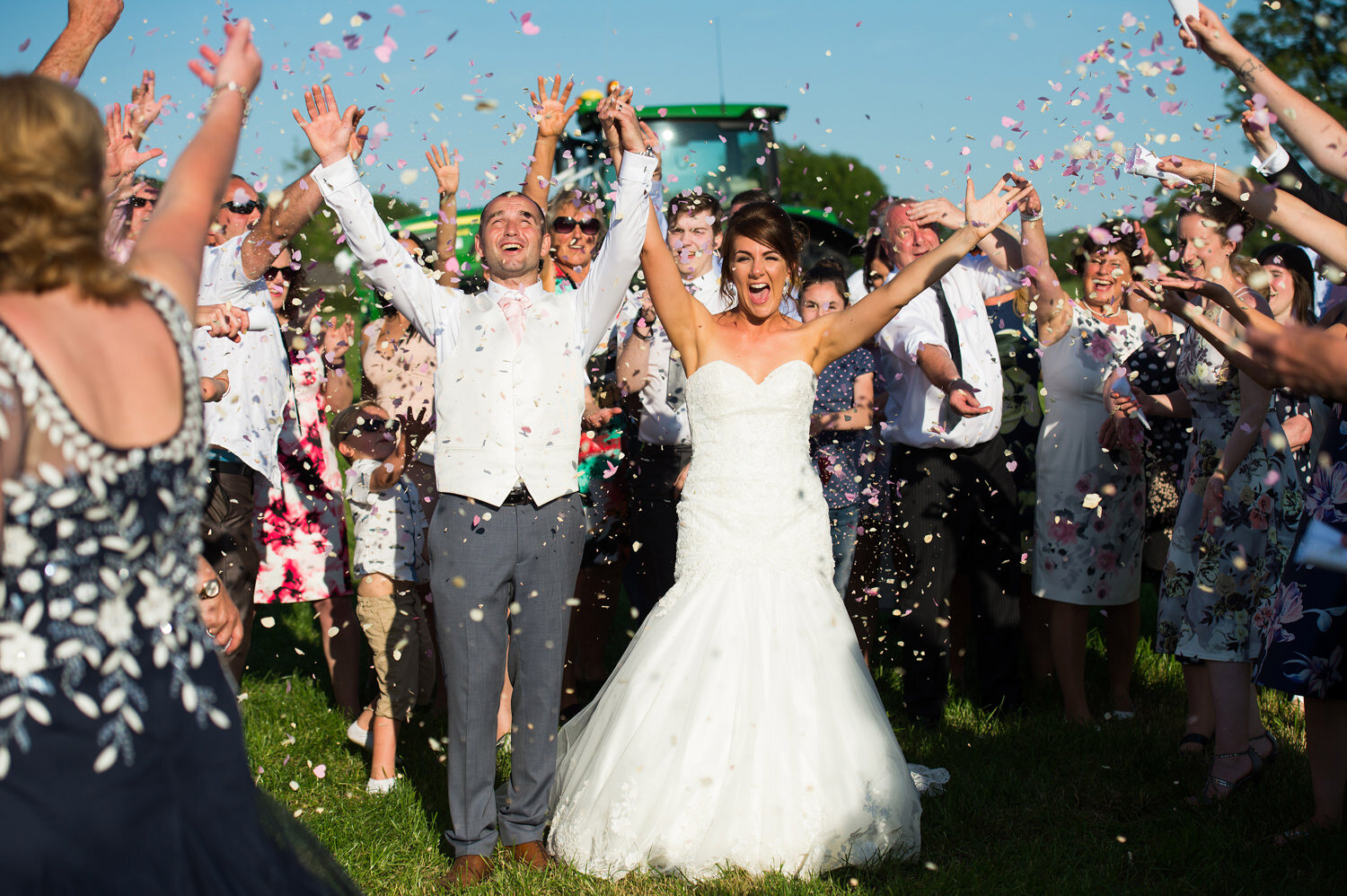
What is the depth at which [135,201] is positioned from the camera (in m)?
4.43

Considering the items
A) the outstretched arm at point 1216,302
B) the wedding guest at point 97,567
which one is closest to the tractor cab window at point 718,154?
the outstretched arm at point 1216,302

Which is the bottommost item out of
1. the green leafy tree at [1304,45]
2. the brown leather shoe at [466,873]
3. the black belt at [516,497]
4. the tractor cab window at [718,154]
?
the brown leather shoe at [466,873]

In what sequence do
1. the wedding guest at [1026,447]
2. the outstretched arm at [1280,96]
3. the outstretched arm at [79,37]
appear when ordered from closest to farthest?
the outstretched arm at [79,37] < the outstretched arm at [1280,96] < the wedding guest at [1026,447]

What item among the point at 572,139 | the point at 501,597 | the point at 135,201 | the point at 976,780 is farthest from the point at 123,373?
the point at 572,139

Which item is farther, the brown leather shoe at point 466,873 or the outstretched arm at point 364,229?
the brown leather shoe at point 466,873

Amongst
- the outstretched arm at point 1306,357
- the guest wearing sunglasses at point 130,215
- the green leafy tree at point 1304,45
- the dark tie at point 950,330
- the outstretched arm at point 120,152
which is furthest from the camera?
the green leafy tree at point 1304,45

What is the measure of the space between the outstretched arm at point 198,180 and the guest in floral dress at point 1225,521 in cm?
332

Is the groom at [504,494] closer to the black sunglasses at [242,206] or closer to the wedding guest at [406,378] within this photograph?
the wedding guest at [406,378]

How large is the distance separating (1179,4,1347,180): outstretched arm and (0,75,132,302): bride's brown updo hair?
8.73ft

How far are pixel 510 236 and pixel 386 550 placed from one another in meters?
1.53

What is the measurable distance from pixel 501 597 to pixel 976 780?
6.61ft

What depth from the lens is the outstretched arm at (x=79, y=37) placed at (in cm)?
281

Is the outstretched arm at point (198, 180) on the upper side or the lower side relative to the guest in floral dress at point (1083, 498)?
upper

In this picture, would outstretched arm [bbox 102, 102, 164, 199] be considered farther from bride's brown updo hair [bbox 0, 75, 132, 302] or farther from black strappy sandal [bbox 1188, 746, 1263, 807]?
black strappy sandal [bbox 1188, 746, 1263, 807]
